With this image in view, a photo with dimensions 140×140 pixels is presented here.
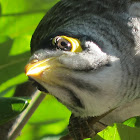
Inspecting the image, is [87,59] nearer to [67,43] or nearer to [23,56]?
[67,43]

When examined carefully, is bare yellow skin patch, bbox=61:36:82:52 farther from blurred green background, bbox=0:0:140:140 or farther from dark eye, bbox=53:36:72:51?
blurred green background, bbox=0:0:140:140

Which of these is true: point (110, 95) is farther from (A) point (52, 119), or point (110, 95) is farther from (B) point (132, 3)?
(A) point (52, 119)

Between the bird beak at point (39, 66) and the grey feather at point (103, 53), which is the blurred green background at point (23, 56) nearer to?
the grey feather at point (103, 53)

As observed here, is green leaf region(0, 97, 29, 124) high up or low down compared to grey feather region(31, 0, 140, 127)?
down

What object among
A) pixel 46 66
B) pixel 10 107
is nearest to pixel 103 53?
pixel 46 66

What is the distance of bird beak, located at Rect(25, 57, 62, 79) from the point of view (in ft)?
3.59

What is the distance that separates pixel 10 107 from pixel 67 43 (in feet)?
0.94

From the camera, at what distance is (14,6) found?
6.09 feet

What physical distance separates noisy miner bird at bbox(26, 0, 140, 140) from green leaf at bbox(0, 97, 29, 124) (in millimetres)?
89

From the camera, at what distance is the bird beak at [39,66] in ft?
3.59

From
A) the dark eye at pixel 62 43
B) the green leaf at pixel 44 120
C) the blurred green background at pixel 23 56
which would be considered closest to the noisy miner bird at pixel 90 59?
the dark eye at pixel 62 43

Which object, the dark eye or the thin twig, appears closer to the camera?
the dark eye

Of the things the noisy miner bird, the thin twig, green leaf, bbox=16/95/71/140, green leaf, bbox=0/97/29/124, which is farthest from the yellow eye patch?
green leaf, bbox=16/95/71/140

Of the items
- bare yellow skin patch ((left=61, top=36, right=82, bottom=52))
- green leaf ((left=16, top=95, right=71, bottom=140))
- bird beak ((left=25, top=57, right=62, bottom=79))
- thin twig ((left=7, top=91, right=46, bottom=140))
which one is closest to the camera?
bird beak ((left=25, top=57, right=62, bottom=79))
